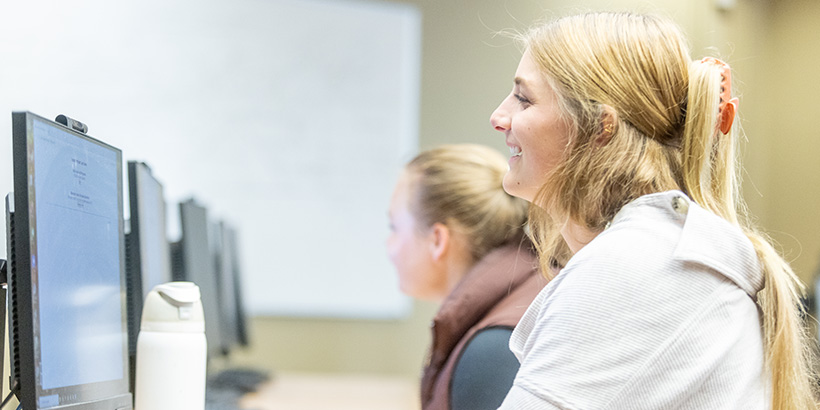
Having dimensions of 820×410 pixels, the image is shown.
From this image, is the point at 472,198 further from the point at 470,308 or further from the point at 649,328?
the point at 649,328

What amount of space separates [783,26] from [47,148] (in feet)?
9.91

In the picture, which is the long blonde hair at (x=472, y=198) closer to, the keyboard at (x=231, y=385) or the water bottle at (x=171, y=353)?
the keyboard at (x=231, y=385)

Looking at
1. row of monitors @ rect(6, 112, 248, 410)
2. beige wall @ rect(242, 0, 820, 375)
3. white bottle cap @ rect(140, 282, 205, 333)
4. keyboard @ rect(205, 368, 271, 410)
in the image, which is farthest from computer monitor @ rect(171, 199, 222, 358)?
beige wall @ rect(242, 0, 820, 375)

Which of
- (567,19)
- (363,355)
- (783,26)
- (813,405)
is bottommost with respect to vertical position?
(363,355)

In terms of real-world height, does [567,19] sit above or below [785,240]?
above

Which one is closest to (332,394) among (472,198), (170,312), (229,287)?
(229,287)

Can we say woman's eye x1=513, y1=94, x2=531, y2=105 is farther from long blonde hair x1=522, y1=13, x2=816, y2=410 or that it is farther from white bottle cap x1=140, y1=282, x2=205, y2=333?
white bottle cap x1=140, y1=282, x2=205, y2=333

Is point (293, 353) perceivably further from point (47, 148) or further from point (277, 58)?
point (47, 148)

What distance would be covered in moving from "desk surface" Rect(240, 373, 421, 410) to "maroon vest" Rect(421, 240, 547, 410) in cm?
80

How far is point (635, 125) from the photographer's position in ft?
3.27

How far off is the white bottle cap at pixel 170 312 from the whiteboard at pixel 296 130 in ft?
8.83

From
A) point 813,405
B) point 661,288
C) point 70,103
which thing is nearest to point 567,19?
point 661,288

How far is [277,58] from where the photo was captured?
12.6ft

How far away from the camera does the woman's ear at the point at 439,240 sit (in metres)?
1.90
